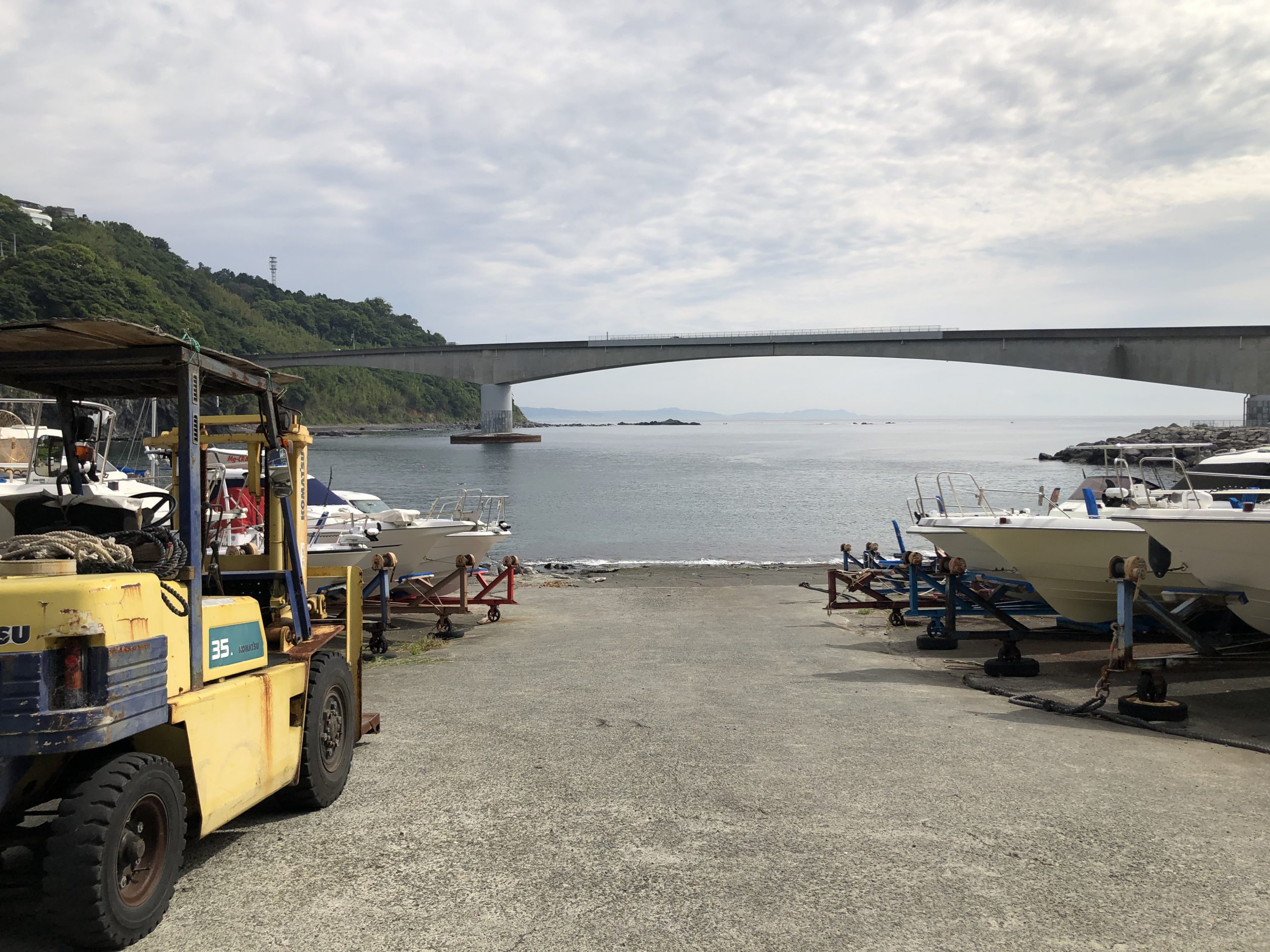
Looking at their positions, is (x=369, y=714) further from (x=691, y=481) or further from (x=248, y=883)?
(x=691, y=481)

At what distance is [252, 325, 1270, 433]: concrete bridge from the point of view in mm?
62531

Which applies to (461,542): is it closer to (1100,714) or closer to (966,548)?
(966,548)

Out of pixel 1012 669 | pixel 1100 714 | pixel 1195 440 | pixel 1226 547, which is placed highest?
pixel 1195 440

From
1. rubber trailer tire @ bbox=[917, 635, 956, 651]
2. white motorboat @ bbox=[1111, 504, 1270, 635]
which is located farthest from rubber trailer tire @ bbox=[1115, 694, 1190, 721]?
rubber trailer tire @ bbox=[917, 635, 956, 651]

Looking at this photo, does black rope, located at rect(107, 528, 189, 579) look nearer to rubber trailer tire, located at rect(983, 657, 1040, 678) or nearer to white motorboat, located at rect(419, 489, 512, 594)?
rubber trailer tire, located at rect(983, 657, 1040, 678)

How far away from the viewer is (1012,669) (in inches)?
413

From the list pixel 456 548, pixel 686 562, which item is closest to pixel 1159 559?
pixel 456 548

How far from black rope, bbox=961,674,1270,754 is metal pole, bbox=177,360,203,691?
7.25 m

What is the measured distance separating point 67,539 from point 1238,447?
60.1 m

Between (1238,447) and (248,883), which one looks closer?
(248,883)

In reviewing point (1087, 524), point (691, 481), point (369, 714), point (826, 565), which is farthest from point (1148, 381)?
point (369, 714)

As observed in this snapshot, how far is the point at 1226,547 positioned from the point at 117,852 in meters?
9.55

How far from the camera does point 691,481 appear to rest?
232ft

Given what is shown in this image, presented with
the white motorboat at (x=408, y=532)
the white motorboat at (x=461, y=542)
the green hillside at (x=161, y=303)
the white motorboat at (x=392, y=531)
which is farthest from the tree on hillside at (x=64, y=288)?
the white motorboat at (x=461, y=542)
